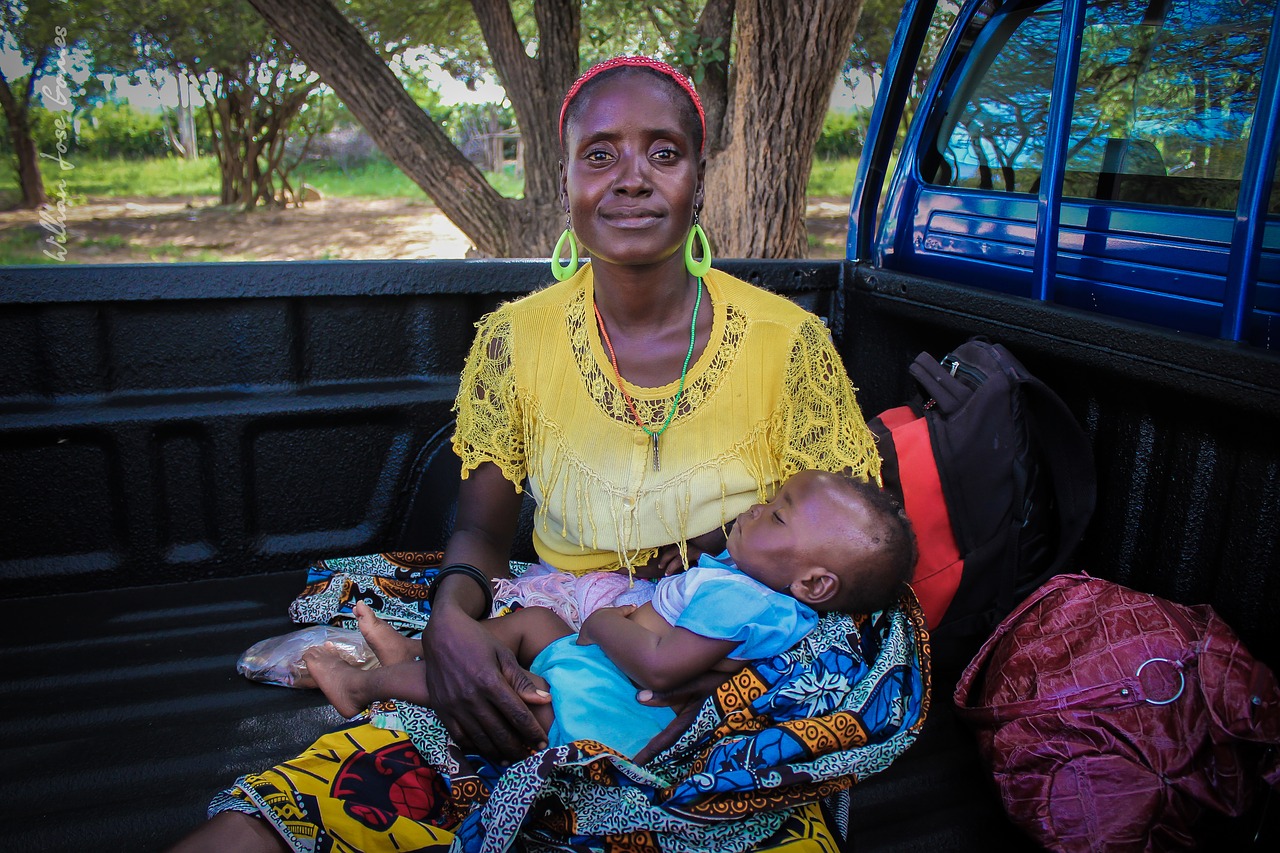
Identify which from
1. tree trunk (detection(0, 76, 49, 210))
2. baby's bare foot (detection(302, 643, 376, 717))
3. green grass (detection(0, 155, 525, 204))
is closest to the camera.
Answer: baby's bare foot (detection(302, 643, 376, 717))

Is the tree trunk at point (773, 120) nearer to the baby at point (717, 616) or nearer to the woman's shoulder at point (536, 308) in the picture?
the woman's shoulder at point (536, 308)

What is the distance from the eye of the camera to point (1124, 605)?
1669 millimetres

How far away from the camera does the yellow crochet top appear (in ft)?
6.37

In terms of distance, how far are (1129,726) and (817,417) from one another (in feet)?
2.56

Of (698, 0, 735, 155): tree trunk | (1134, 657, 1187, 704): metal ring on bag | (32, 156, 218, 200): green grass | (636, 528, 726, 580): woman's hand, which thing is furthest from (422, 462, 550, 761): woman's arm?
(32, 156, 218, 200): green grass

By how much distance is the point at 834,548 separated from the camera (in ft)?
5.57

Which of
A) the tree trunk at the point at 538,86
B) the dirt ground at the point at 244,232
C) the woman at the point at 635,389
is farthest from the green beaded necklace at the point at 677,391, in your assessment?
the dirt ground at the point at 244,232

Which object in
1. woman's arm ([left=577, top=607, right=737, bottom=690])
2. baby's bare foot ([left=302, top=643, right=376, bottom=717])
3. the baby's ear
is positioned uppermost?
the baby's ear

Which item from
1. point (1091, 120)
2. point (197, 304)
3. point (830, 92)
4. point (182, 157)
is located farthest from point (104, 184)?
point (1091, 120)

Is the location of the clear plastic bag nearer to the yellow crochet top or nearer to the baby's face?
the yellow crochet top

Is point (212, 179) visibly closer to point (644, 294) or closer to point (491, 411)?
point (491, 411)

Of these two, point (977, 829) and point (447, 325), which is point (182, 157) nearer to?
point (447, 325)

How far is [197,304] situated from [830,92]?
355 centimetres

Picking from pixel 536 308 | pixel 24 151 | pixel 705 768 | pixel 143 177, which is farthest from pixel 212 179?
pixel 705 768
